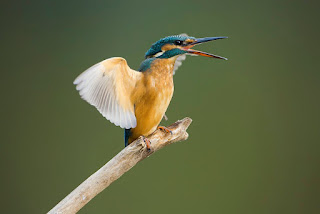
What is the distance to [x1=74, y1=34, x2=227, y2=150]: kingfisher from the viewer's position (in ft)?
3.85

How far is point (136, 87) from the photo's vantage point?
128 centimetres

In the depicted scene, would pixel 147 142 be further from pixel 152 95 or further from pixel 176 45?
pixel 176 45

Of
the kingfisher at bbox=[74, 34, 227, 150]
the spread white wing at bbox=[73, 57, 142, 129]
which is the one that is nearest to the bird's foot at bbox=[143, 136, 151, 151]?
the kingfisher at bbox=[74, 34, 227, 150]

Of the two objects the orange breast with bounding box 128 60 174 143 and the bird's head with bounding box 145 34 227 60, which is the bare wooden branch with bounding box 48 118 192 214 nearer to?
the orange breast with bounding box 128 60 174 143

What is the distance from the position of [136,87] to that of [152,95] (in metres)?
0.06

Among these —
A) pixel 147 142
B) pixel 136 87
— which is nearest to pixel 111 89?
pixel 136 87

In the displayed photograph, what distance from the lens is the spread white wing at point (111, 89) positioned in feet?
3.78

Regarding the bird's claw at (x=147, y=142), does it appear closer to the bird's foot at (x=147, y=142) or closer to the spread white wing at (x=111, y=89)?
the bird's foot at (x=147, y=142)

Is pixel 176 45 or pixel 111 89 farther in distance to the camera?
pixel 176 45

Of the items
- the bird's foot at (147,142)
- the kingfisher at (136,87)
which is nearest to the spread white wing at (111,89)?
the kingfisher at (136,87)

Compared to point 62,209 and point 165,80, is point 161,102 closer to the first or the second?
point 165,80

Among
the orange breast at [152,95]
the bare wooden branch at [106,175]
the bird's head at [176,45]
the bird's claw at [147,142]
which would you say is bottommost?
the bare wooden branch at [106,175]

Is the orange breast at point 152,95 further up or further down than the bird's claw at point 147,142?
further up

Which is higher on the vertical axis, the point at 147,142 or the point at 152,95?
the point at 152,95
